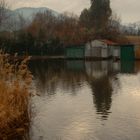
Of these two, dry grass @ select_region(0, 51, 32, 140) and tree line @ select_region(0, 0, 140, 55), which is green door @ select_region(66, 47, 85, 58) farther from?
dry grass @ select_region(0, 51, 32, 140)

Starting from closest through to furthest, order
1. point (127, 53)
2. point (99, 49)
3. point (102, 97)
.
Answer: point (102, 97)
point (127, 53)
point (99, 49)

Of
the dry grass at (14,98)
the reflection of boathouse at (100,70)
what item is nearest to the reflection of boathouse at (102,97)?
the dry grass at (14,98)

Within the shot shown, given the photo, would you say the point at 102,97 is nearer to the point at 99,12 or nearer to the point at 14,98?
the point at 14,98

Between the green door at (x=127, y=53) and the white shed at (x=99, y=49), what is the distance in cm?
211

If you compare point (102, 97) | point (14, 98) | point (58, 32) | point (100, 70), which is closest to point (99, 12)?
point (58, 32)

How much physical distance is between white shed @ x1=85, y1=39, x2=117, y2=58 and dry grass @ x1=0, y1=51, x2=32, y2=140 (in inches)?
1975

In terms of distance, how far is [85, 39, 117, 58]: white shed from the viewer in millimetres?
62878

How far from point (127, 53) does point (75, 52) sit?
288 inches

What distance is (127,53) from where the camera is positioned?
201 feet

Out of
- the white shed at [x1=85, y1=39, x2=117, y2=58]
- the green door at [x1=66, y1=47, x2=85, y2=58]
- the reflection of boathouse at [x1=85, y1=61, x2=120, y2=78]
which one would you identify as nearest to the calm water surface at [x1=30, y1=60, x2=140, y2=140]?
the reflection of boathouse at [x1=85, y1=61, x2=120, y2=78]

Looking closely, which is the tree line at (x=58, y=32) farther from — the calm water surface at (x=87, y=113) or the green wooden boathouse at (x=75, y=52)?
the calm water surface at (x=87, y=113)

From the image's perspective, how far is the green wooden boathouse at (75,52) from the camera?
209ft

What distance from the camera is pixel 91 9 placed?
3824 inches

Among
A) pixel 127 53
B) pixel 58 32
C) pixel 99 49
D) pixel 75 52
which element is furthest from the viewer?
pixel 58 32
